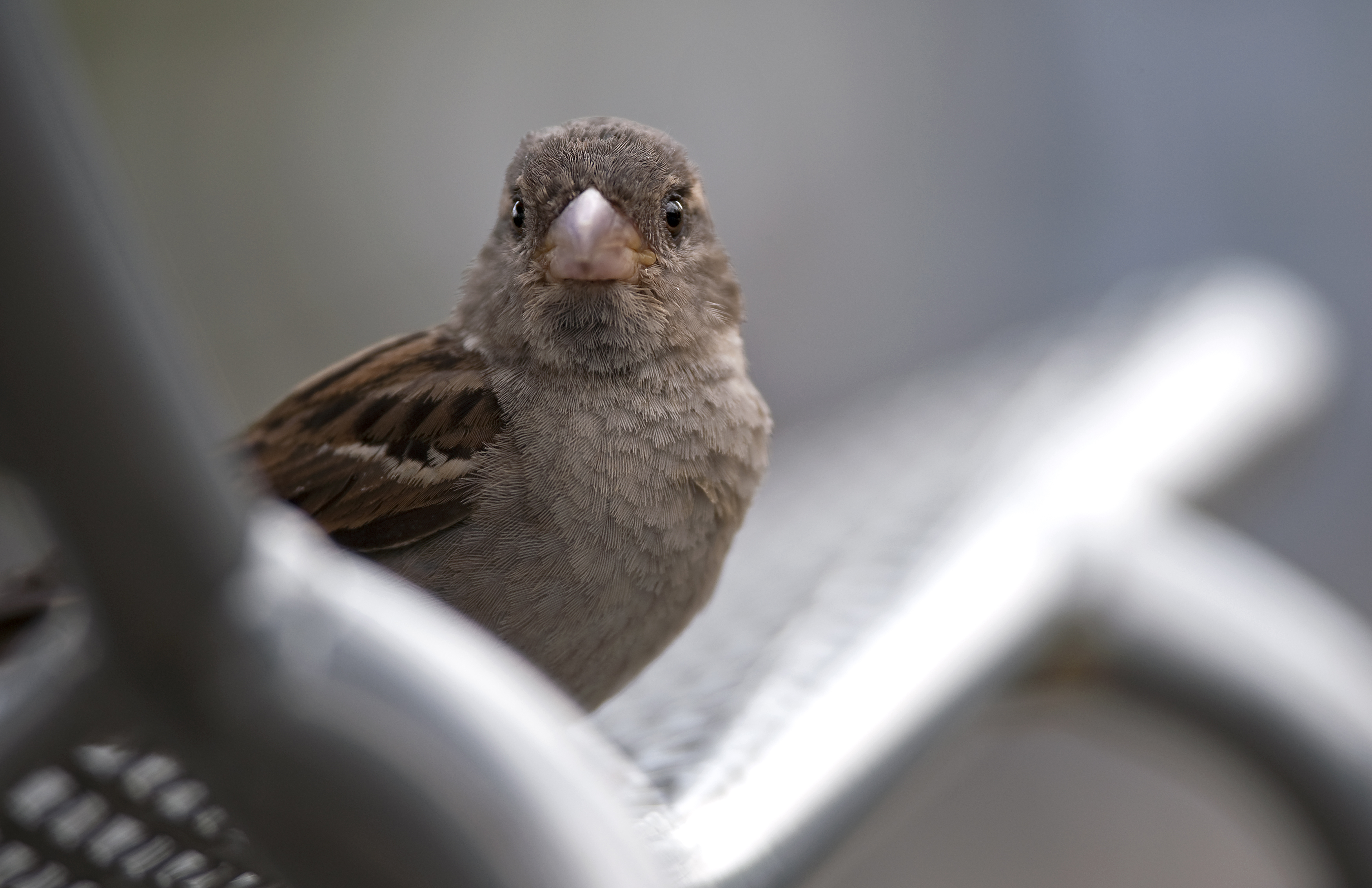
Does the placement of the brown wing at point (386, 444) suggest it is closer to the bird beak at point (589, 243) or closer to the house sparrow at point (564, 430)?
the house sparrow at point (564, 430)

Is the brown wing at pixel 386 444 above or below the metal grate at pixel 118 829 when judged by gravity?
below

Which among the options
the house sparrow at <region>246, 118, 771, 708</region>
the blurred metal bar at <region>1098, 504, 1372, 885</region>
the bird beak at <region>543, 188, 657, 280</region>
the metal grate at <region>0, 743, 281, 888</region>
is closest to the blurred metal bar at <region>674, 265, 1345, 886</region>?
the blurred metal bar at <region>1098, 504, 1372, 885</region>

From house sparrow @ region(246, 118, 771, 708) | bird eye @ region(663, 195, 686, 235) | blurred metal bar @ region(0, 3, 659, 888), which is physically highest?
blurred metal bar @ region(0, 3, 659, 888)

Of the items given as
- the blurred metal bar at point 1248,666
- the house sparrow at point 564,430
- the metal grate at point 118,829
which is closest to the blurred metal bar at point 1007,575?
the blurred metal bar at point 1248,666

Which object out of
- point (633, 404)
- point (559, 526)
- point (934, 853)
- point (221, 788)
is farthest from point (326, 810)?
point (934, 853)

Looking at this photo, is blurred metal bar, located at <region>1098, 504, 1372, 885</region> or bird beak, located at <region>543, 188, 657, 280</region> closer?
bird beak, located at <region>543, 188, 657, 280</region>

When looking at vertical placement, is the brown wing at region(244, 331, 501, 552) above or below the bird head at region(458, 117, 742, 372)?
below

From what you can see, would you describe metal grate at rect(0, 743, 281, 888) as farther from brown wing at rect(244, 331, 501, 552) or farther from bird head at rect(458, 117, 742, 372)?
bird head at rect(458, 117, 742, 372)

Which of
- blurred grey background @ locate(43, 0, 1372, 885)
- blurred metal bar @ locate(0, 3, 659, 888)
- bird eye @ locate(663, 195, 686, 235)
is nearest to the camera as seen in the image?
blurred metal bar @ locate(0, 3, 659, 888)
